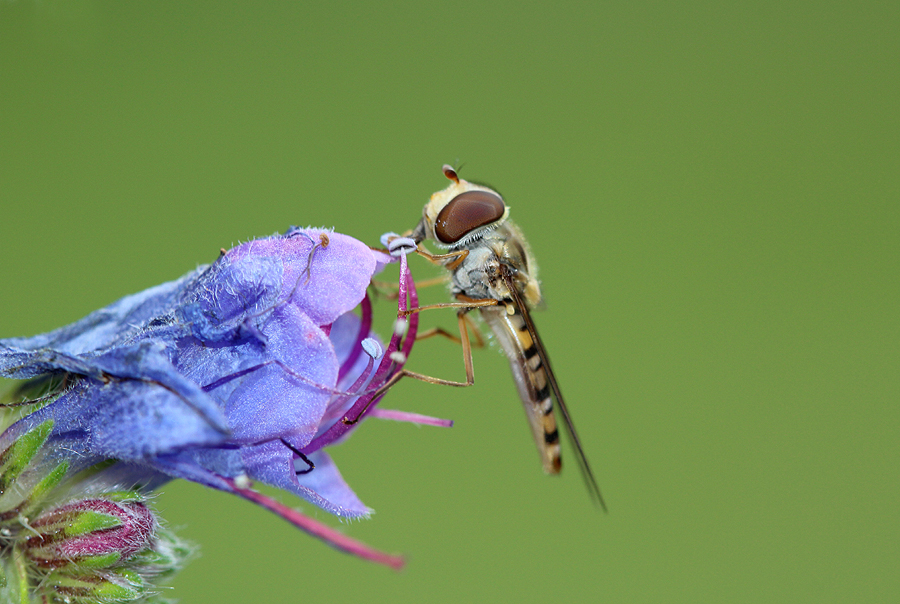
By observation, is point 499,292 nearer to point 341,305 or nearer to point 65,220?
point 341,305

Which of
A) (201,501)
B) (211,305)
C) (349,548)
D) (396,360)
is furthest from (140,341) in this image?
(201,501)

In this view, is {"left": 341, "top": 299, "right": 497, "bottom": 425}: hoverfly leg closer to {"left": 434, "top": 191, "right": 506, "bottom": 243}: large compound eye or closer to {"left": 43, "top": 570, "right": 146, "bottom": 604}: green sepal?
{"left": 434, "top": 191, "right": 506, "bottom": 243}: large compound eye

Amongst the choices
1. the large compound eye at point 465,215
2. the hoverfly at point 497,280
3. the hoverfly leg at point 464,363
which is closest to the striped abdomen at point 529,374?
the hoverfly at point 497,280

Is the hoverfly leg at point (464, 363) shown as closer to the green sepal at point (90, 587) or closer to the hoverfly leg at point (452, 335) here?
the hoverfly leg at point (452, 335)

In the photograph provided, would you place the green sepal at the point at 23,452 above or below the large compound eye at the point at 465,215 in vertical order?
below

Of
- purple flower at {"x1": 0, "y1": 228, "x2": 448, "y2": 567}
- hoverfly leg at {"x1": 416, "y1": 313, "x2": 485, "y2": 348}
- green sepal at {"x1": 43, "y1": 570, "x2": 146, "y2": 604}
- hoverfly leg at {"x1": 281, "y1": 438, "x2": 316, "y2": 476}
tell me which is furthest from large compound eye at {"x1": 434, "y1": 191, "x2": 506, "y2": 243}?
green sepal at {"x1": 43, "y1": 570, "x2": 146, "y2": 604}

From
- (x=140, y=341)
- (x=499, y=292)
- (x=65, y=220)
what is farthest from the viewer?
(x=65, y=220)

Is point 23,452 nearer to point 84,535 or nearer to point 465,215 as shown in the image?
point 84,535
